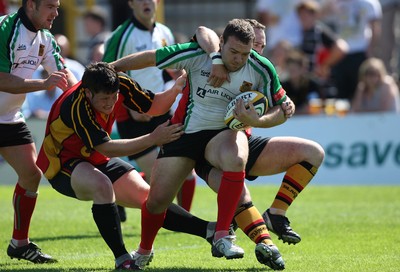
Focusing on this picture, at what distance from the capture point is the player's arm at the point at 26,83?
7.25 m

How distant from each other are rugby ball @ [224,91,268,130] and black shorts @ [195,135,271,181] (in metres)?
0.42

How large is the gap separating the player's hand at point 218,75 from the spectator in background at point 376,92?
762 cm

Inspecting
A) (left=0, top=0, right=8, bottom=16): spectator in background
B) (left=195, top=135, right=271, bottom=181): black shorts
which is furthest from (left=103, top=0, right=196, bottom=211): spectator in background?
(left=0, top=0, right=8, bottom=16): spectator in background

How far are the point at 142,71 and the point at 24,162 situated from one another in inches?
96.6

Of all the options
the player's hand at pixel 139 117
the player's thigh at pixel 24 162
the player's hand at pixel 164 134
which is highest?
the player's hand at pixel 164 134

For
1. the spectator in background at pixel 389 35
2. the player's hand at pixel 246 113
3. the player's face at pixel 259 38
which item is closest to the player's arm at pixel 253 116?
the player's hand at pixel 246 113

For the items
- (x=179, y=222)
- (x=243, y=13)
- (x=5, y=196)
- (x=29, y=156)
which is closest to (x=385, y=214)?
(x=179, y=222)

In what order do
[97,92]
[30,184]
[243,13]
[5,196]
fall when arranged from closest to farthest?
1. [97,92]
2. [30,184]
3. [5,196]
4. [243,13]

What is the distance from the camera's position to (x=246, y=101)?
6793mm

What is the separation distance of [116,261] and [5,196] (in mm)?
5914

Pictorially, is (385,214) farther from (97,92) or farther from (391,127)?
(97,92)

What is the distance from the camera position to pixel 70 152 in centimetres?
709

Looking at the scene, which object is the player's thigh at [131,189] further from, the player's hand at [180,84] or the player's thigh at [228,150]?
the player's hand at [180,84]

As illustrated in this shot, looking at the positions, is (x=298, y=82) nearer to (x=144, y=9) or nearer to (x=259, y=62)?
(x=144, y=9)
